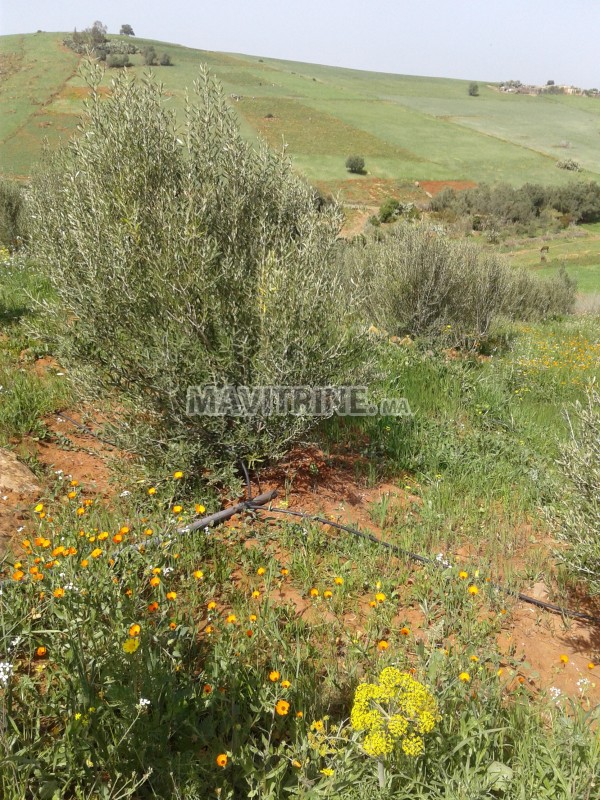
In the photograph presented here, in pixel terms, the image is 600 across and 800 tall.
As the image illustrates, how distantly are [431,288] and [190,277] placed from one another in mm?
7050

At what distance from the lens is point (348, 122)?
6656 centimetres

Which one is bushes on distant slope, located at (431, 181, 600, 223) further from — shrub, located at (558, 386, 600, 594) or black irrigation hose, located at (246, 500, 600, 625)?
black irrigation hose, located at (246, 500, 600, 625)

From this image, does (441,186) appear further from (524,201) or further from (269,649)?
(269,649)

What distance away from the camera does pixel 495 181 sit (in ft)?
178

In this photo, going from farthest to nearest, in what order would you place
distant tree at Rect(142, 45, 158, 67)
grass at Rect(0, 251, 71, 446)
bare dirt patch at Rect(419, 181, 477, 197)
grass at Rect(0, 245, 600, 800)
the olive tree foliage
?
distant tree at Rect(142, 45, 158, 67), bare dirt patch at Rect(419, 181, 477, 197), grass at Rect(0, 251, 71, 446), the olive tree foliage, grass at Rect(0, 245, 600, 800)

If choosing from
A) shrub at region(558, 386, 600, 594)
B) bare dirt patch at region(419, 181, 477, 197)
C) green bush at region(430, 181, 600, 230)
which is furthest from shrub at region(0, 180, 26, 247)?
bare dirt patch at region(419, 181, 477, 197)

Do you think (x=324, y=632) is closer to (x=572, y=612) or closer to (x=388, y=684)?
(x=388, y=684)

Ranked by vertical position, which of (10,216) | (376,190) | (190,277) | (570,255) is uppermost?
(376,190)

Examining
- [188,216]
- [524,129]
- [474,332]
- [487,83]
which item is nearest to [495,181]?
[524,129]

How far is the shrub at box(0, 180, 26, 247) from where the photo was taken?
14.0 meters

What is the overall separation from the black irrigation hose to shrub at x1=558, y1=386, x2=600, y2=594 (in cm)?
21

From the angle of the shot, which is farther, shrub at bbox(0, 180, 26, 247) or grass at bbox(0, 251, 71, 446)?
shrub at bbox(0, 180, 26, 247)

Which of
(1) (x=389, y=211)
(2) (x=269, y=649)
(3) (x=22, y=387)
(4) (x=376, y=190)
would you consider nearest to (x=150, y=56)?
(4) (x=376, y=190)

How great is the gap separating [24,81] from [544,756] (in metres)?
74.4
